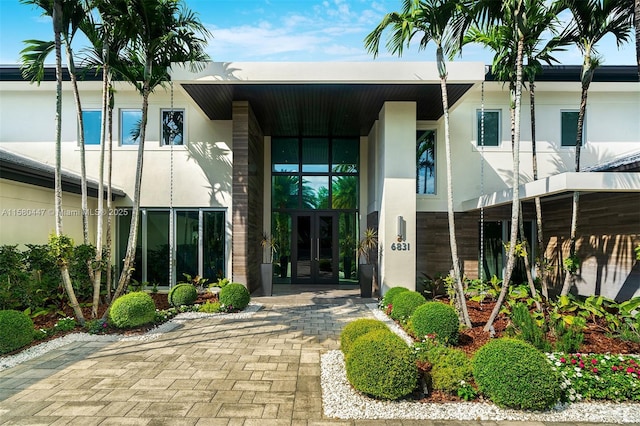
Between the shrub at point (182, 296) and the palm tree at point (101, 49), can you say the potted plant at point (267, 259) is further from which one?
the palm tree at point (101, 49)

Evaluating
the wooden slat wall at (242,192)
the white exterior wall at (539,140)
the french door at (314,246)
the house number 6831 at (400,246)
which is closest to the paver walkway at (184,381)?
the wooden slat wall at (242,192)

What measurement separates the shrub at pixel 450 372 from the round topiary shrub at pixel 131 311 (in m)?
5.20

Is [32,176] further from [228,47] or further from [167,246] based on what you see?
[228,47]

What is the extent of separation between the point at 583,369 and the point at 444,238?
711cm

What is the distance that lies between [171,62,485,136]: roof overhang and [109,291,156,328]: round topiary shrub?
16.0 feet

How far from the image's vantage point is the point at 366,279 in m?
10.6

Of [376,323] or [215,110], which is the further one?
[215,110]

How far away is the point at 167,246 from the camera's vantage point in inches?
440

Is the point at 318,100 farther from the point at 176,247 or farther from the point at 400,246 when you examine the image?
the point at 176,247

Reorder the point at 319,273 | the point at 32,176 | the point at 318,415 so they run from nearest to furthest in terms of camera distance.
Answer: the point at 318,415 → the point at 32,176 → the point at 319,273

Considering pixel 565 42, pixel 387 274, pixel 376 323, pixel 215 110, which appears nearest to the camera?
pixel 376 323

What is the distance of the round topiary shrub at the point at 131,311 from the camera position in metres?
6.82

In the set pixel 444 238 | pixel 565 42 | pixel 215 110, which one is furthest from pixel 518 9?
pixel 215 110

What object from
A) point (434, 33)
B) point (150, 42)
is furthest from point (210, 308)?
point (434, 33)
